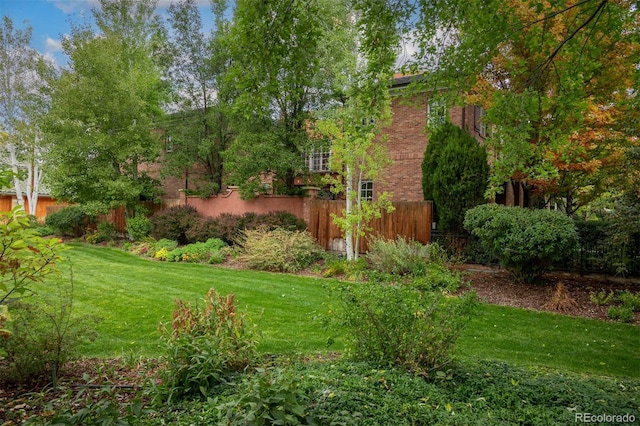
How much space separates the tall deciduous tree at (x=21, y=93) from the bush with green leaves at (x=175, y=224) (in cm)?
675

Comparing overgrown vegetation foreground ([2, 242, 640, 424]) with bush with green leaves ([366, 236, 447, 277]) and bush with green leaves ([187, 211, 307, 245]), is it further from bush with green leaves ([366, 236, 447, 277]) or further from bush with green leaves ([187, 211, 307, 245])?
bush with green leaves ([187, 211, 307, 245])

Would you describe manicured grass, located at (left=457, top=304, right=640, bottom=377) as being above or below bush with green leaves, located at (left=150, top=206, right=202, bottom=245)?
below

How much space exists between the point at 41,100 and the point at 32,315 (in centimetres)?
1882

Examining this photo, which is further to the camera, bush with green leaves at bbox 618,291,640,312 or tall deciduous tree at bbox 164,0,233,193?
tall deciduous tree at bbox 164,0,233,193

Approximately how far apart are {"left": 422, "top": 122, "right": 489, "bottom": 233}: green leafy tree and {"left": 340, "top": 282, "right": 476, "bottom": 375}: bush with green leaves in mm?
7904

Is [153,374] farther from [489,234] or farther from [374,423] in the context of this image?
[489,234]

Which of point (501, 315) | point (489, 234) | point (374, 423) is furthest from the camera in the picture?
point (489, 234)

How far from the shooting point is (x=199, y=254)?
1252 cm

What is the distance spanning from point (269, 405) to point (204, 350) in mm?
1096

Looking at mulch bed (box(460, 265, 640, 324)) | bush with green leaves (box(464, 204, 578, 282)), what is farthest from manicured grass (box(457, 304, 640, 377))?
bush with green leaves (box(464, 204, 578, 282))

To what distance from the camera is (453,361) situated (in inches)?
135

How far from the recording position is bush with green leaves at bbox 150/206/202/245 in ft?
48.8

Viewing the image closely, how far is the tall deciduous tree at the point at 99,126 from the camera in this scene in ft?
49.0

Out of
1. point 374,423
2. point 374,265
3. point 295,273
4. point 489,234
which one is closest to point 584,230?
point 489,234
